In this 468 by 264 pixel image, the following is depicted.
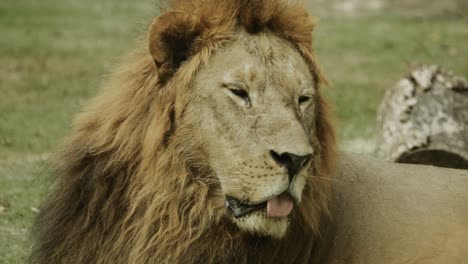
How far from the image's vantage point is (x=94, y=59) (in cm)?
1466

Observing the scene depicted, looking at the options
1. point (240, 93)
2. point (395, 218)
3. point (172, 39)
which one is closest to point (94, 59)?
point (395, 218)

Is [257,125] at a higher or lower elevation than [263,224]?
higher

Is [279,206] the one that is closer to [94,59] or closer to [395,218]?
[395,218]

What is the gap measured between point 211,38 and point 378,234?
60.3 inches

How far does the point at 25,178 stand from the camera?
8.45 m

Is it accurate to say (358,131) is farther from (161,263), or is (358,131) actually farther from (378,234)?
(161,263)

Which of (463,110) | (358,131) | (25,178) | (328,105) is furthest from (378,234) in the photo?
(358,131)

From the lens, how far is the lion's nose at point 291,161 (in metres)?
4.33

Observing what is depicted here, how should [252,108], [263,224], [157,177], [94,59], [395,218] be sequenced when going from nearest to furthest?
[263,224]
[252,108]
[157,177]
[395,218]
[94,59]

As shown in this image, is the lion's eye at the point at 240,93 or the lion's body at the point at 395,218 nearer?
the lion's eye at the point at 240,93

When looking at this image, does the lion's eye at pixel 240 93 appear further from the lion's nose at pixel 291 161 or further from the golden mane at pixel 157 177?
the lion's nose at pixel 291 161

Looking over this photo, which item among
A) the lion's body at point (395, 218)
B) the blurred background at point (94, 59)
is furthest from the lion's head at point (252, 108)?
the blurred background at point (94, 59)

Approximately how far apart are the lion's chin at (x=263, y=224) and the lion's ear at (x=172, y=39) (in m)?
0.81

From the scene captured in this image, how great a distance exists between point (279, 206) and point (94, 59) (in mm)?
10570
